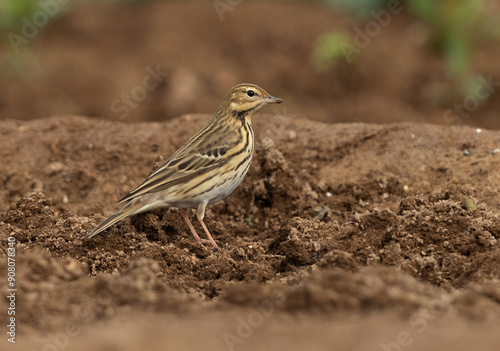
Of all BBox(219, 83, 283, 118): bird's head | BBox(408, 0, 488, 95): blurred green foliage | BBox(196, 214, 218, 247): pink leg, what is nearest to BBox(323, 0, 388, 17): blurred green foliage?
BBox(408, 0, 488, 95): blurred green foliage

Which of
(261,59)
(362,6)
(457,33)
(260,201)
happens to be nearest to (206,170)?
(260,201)

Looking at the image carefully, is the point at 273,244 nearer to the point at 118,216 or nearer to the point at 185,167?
the point at 185,167

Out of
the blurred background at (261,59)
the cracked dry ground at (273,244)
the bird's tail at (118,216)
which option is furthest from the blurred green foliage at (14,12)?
the bird's tail at (118,216)

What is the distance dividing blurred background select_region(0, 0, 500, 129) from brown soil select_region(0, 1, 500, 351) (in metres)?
0.05

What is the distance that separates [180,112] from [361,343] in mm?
9726

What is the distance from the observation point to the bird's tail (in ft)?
21.0

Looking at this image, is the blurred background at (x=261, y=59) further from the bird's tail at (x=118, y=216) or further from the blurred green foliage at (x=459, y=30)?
the bird's tail at (x=118, y=216)

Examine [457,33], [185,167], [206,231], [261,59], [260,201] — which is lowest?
[206,231]

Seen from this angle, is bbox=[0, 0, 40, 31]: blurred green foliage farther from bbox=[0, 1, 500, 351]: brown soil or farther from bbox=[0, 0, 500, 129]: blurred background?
bbox=[0, 1, 500, 351]: brown soil

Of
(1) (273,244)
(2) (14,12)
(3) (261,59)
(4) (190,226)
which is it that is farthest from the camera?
(2) (14,12)

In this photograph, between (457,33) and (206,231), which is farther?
(457,33)

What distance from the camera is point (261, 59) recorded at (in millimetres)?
14984

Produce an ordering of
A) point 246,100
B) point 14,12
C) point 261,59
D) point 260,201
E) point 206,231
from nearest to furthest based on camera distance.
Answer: point 206,231, point 246,100, point 260,201, point 261,59, point 14,12

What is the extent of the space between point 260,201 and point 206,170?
1.12 m
